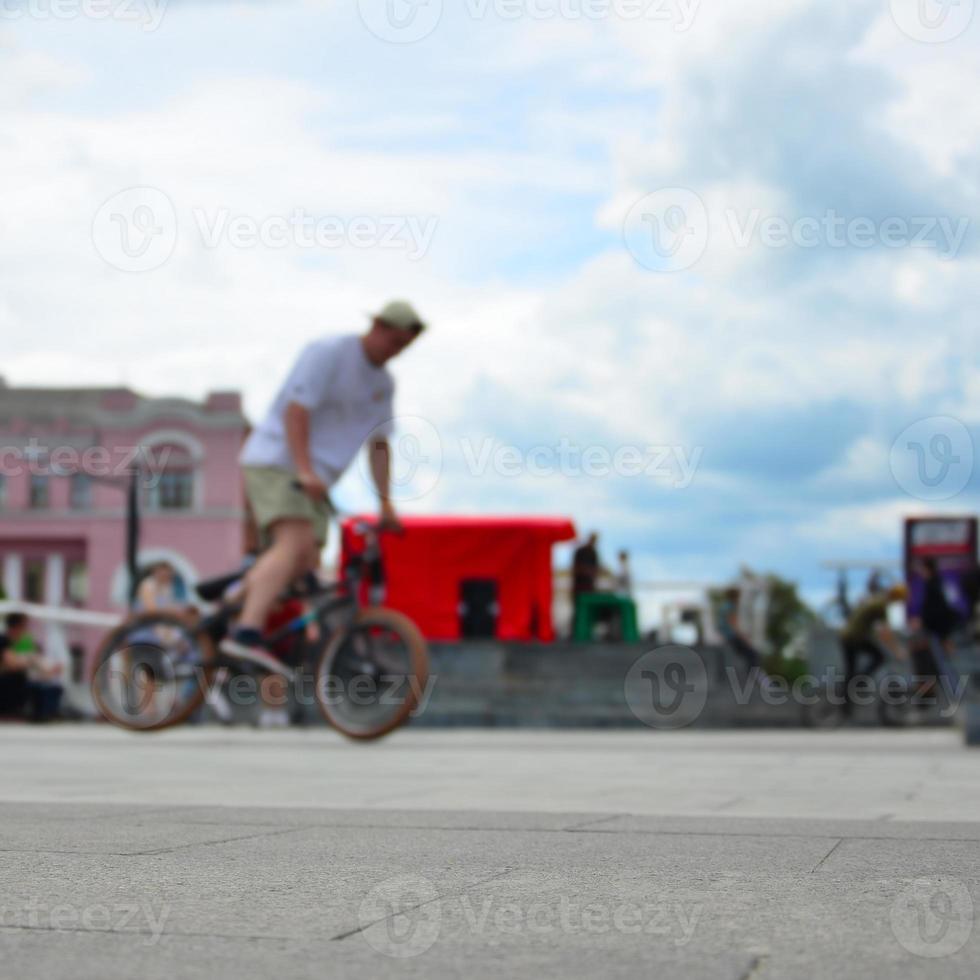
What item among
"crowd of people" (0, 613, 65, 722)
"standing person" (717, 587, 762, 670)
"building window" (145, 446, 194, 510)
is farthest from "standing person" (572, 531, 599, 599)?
"building window" (145, 446, 194, 510)

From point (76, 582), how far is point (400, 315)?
195 ft

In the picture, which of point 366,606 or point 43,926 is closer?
point 43,926

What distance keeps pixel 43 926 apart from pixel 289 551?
542 centimetres

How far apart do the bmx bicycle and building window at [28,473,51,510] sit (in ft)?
193

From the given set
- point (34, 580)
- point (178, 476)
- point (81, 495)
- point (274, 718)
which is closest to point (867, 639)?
point (274, 718)

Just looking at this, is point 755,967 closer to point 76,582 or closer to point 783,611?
point 76,582

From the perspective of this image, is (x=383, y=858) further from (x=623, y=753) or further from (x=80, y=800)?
(x=623, y=753)

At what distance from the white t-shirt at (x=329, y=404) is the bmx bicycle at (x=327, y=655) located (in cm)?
38

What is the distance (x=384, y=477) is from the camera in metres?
8.16

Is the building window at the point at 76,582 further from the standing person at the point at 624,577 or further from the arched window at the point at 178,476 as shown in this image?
the standing person at the point at 624,577

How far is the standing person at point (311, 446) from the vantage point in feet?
25.7

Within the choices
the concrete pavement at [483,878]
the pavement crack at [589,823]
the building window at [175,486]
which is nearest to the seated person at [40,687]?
the concrete pavement at [483,878]

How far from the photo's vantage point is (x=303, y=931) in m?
2.41

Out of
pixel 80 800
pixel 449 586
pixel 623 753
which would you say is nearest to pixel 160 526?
pixel 449 586
